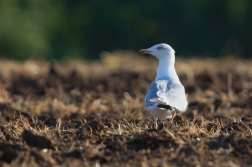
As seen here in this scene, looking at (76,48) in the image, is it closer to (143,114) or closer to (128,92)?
(128,92)

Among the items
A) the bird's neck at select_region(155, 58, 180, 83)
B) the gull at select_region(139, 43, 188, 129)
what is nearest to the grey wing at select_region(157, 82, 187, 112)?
the gull at select_region(139, 43, 188, 129)

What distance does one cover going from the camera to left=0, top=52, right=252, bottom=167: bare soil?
5.45 metres

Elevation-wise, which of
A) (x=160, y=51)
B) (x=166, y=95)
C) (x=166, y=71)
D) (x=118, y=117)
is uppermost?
(x=160, y=51)

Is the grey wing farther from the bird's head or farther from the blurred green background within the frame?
the blurred green background

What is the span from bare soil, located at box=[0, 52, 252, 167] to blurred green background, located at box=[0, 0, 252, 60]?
8.95m

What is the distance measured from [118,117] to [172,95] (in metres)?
1.01

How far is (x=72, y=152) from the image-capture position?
5.52m

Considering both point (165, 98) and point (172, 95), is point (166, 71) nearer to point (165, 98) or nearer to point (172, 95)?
point (172, 95)

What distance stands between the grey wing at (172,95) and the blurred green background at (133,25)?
16.6 m

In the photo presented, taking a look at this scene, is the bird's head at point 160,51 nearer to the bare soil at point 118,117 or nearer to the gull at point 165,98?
the gull at point 165,98

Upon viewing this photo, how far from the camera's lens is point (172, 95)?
7.30 m

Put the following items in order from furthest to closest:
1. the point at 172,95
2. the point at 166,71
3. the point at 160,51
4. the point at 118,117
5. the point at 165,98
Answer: the point at 160,51 < the point at 166,71 < the point at 118,117 < the point at 172,95 < the point at 165,98

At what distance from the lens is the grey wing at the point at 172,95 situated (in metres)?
7.15

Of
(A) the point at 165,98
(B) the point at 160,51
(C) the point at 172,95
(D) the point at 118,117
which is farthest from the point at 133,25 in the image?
(A) the point at 165,98
